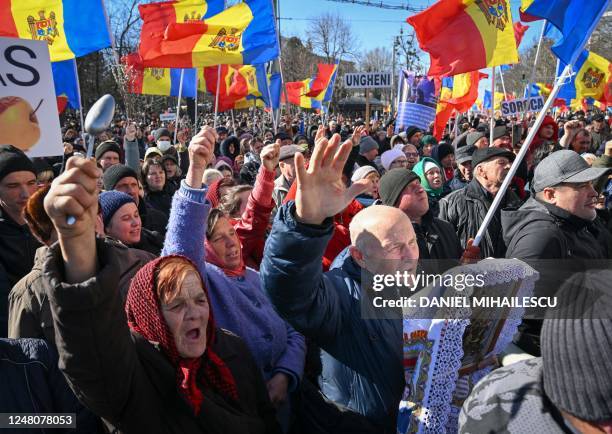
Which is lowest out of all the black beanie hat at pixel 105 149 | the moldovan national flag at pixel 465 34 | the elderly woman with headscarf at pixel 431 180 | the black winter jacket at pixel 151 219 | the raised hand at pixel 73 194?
the black winter jacket at pixel 151 219

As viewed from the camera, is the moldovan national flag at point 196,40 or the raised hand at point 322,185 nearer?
the raised hand at point 322,185

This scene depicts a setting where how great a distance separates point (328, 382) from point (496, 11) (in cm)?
507

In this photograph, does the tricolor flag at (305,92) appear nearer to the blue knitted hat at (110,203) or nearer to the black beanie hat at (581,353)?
the blue knitted hat at (110,203)

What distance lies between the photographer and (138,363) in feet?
5.20

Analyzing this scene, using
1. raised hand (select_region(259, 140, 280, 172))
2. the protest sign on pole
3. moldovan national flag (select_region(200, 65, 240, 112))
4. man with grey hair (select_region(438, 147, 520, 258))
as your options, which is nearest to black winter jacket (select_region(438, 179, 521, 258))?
man with grey hair (select_region(438, 147, 520, 258))

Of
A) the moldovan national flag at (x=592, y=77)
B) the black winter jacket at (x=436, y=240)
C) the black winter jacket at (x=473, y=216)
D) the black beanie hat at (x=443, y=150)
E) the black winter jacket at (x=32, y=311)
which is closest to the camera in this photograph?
the black winter jacket at (x=32, y=311)

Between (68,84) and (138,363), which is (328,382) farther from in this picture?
(68,84)

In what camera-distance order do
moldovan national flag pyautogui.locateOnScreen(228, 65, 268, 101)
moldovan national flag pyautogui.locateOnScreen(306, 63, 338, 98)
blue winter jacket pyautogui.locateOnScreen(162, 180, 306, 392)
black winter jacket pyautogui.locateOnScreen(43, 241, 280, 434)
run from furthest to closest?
moldovan national flag pyautogui.locateOnScreen(306, 63, 338, 98) → moldovan national flag pyautogui.locateOnScreen(228, 65, 268, 101) → blue winter jacket pyautogui.locateOnScreen(162, 180, 306, 392) → black winter jacket pyautogui.locateOnScreen(43, 241, 280, 434)

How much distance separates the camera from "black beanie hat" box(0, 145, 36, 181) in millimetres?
3217

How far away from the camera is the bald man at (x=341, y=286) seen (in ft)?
4.89

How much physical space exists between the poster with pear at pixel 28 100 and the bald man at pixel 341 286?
292cm

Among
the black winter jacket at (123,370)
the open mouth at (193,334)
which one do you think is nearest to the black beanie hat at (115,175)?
the black winter jacket at (123,370)

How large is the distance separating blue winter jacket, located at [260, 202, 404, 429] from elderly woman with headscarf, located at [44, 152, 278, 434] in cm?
36

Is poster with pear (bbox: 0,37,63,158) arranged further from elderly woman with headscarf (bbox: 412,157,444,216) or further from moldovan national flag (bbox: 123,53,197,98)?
moldovan national flag (bbox: 123,53,197,98)
